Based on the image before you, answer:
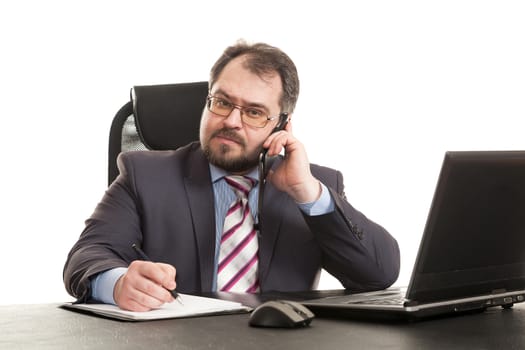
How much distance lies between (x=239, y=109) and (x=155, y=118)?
1.00 feet

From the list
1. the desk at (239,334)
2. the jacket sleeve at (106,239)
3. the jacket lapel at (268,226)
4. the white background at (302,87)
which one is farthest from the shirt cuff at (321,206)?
the white background at (302,87)

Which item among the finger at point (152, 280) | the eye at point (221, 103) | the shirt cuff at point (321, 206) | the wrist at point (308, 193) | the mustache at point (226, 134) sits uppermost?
the eye at point (221, 103)

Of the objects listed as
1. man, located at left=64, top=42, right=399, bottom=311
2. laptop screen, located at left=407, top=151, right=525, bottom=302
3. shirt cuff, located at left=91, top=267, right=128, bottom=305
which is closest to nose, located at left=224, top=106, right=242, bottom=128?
man, located at left=64, top=42, right=399, bottom=311

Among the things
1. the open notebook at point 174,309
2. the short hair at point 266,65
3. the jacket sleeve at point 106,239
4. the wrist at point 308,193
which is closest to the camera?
the open notebook at point 174,309

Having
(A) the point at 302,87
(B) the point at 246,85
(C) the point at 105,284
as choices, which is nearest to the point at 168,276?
(C) the point at 105,284

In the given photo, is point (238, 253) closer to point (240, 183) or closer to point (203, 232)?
point (203, 232)

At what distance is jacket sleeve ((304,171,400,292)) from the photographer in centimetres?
209

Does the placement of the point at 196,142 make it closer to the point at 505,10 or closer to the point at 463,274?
the point at 463,274

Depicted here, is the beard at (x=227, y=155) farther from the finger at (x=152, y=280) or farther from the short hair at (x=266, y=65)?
the finger at (x=152, y=280)

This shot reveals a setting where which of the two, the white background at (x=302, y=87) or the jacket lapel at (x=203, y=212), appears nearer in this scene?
the jacket lapel at (x=203, y=212)

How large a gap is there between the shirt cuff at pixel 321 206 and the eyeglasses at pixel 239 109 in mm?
305

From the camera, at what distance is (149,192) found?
7.06 feet

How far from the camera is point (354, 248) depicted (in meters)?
2.13

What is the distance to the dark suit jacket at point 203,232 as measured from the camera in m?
2.08
